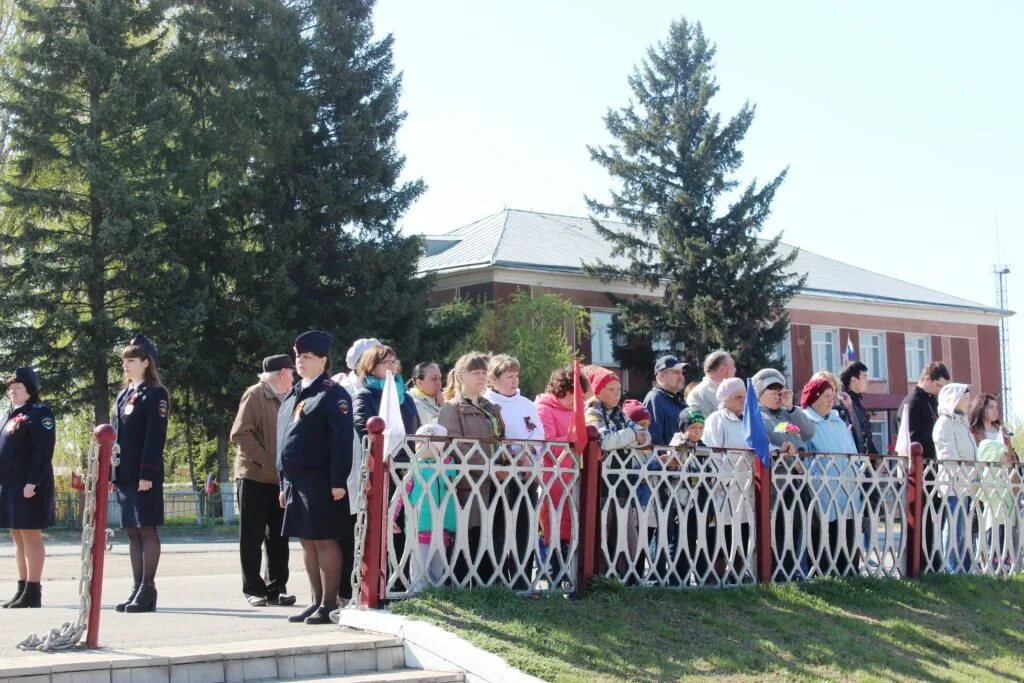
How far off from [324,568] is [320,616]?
0.31 meters

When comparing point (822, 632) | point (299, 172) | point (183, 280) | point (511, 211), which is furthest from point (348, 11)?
point (822, 632)

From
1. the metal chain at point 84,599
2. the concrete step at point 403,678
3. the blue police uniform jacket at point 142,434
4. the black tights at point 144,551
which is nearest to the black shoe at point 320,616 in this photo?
the concrete step at point 403,678

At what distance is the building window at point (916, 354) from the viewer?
53.8m

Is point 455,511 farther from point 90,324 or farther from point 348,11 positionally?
point 348,11

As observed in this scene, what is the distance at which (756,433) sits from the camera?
9805mm

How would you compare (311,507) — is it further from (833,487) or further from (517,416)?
(833,487)

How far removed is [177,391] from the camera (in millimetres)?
30391

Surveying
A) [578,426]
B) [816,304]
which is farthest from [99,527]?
[816,304]

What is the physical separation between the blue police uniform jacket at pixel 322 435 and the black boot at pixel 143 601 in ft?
4.73

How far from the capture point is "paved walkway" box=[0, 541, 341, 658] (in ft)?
24.5

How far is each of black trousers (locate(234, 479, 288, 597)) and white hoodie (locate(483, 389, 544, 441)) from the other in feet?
6.09

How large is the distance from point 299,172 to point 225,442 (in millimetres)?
7370

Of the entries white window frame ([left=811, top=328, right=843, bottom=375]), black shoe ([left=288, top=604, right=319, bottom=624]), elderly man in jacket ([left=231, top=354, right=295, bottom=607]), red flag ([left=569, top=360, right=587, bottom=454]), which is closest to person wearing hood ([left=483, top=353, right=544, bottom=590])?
red flag ([left=569, top=360, right=587, bottom=454])

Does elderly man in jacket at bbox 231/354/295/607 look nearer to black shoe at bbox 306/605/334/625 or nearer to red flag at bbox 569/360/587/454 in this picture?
black shoe at bbox 306/605/334/625
